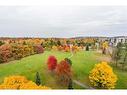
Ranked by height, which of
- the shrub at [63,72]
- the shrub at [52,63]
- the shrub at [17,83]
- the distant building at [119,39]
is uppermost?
the distant building at [119,39]

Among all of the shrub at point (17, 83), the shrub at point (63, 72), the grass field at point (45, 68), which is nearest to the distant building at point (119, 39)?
the grass field at point (45, 68)

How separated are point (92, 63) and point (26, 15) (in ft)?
2.67

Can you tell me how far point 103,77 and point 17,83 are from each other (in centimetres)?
87

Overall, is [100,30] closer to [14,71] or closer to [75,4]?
[75,4]

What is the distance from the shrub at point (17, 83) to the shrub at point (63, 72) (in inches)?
7.6

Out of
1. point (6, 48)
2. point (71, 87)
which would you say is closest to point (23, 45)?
point (6, 48)

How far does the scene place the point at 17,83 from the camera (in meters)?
6.31

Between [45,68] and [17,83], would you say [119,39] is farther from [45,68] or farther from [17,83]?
[17,83]

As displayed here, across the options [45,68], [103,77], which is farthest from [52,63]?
[103,77]

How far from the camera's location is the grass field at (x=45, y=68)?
20.9ft

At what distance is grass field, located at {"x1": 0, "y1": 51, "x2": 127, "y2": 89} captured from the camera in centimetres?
636

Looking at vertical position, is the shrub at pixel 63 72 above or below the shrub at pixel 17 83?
above

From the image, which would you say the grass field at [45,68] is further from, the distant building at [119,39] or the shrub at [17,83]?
the distant building at [119,39]

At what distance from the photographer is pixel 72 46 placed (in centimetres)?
651
